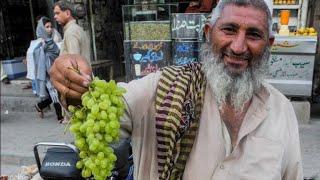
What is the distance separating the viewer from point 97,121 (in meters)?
1.23

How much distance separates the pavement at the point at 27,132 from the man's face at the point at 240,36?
3036mm

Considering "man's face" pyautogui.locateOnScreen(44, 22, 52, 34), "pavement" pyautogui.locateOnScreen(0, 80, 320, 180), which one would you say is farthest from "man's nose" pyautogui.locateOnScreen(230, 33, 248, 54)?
"man's face" pyautogui.locateOnScreen(44, 22, 52, 34)

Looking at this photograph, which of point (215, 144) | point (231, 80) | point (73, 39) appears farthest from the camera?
point (73, 39)

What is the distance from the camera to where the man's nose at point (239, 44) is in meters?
1.61

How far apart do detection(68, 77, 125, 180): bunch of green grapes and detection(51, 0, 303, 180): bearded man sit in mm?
266

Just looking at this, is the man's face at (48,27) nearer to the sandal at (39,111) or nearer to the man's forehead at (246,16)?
the sandal at (39,111)

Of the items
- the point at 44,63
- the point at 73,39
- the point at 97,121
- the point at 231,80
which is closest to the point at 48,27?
the point at 44,63

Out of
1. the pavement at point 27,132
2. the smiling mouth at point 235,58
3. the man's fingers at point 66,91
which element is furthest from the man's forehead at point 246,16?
the pavement at point 27,132

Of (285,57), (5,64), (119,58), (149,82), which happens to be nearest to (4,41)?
(5,64)

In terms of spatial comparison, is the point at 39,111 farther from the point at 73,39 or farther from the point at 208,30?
the point at 208,30

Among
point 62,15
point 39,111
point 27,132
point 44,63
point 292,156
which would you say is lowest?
point 27,132

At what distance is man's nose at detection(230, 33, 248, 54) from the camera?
5.29ft

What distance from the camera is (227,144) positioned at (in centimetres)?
162

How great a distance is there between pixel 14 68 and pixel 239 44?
811 centimetres
